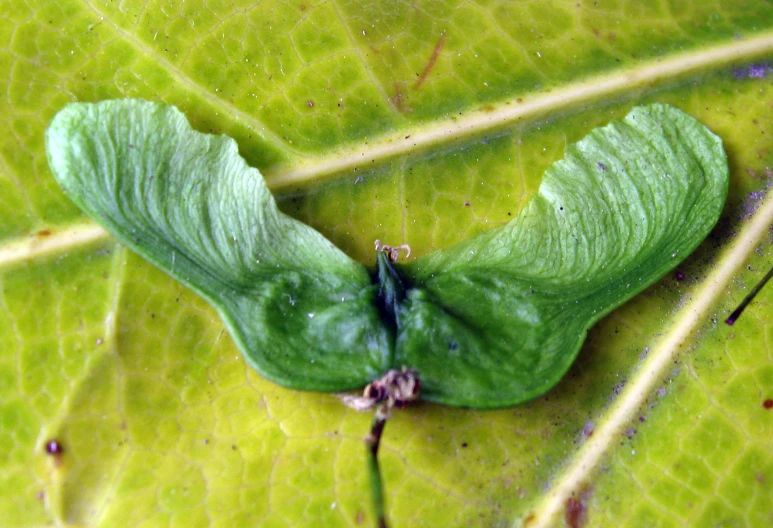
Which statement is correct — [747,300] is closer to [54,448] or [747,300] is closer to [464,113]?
[464,113]

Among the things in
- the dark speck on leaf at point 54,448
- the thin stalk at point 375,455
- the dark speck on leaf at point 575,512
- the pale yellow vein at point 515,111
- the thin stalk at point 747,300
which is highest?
the pale yellow vein at point 515,111

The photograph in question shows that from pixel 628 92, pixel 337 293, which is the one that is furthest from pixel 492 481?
pixel 628 92

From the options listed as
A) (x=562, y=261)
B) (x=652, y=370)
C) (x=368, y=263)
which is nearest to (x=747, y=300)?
(x=652, y=370)

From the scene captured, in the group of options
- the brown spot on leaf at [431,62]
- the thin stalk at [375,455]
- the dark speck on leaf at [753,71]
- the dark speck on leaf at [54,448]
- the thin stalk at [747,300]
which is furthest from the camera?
the dark speck on leaf at [753,71]

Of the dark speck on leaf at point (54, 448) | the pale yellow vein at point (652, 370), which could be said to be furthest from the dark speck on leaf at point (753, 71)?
the dark speck on leaf at point (54, 448)

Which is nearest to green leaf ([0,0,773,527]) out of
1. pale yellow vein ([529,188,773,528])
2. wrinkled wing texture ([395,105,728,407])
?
pale yellow vein ([529,188,773,528])

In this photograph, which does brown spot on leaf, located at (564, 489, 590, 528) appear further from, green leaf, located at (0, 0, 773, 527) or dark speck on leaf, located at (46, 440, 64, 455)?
dark speck on leaf, located at (46, 440, 64, 455)

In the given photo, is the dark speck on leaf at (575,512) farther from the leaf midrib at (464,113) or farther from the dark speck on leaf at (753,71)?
the dark speck on leaf at (753,71)
